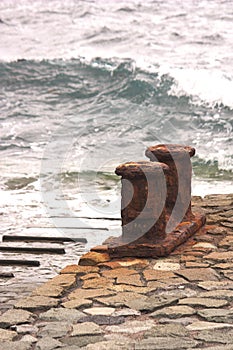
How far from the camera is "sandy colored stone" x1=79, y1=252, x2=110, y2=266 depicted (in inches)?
222

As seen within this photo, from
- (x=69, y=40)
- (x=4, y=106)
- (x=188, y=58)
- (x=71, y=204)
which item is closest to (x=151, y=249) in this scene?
(x=71, y=204)

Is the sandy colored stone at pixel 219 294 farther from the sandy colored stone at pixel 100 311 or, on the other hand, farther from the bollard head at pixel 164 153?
the bollard head at pixel 164 153

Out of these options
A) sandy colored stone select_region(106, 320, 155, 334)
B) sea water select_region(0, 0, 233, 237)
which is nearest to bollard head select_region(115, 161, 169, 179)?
sandy colored stone select_region(106, 320, 155, 334)

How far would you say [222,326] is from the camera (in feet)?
13.4

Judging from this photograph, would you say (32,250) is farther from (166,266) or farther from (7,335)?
(7,335)

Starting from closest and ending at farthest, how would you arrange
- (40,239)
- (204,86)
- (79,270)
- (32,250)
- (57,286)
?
(57,286) < (79,270) < (32,250) < (40,239) < (204,86)

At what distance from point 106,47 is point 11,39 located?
3.91 m

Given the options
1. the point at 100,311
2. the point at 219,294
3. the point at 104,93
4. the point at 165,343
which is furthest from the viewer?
the point at 104,93

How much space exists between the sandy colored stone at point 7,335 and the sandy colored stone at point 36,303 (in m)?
0.43

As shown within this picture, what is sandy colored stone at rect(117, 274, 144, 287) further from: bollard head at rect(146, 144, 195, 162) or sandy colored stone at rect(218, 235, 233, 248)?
bollard head at rect(146, 144, 195, 162)

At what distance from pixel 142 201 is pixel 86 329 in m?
1.88

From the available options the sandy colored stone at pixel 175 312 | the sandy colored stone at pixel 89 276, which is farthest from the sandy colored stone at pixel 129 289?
the sandy colored stone at pixel 175 312

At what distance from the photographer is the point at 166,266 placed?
17.9ft

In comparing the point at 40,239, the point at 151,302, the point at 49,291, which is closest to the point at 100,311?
the point at 151,302
